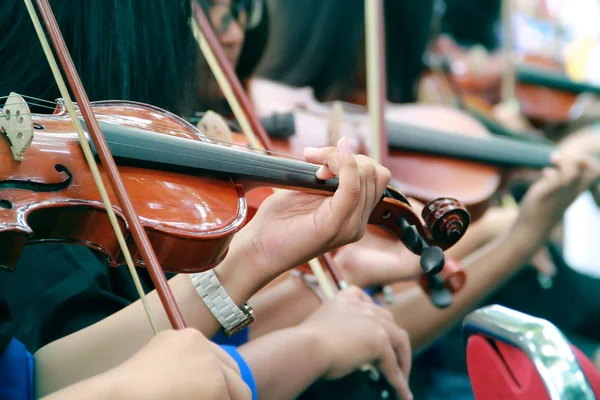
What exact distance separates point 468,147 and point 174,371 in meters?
1.08

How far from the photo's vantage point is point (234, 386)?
0.51 meters

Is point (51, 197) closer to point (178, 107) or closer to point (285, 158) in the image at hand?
point (285, 158)

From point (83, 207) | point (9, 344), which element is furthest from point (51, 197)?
point (9, 344)

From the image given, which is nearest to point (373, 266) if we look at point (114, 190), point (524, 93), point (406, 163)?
point (406, 163)

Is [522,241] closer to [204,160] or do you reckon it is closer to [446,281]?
[446,281]

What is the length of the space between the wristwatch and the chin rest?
226 mm

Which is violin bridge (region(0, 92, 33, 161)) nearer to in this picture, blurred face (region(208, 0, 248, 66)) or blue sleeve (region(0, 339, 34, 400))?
blue sleeve (region(0, 339, 34, 400))

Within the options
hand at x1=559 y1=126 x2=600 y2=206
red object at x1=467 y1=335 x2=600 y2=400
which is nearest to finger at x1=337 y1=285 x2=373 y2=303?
red object at x1=467 y1=335 x2=600 y2=400

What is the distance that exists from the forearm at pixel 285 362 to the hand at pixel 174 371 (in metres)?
0.31

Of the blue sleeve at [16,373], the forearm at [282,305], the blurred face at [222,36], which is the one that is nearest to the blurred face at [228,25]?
the blurred face at [222,36]

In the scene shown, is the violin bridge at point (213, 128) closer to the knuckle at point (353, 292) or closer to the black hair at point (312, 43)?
the knuckle at point (353, 292)

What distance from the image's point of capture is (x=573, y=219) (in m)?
2.86

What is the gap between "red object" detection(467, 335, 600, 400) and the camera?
1.69 ft

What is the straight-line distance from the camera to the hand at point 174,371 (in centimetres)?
48
